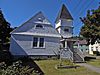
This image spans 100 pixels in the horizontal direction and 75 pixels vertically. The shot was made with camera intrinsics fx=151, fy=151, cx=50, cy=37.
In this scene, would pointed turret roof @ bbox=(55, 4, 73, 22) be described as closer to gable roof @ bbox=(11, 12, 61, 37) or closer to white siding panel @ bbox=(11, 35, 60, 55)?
gable roof @ bbox=(11, 12, 61, 37)

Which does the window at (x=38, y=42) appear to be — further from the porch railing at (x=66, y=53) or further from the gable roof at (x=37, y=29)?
the porch railing at (x=66, y=53)

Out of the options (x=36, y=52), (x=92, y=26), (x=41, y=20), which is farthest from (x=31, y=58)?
(x=92, y=26)

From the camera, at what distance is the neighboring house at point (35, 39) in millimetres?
23344

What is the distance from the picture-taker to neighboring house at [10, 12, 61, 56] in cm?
2334

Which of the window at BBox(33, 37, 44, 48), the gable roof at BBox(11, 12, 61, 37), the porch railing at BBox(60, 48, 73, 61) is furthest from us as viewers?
the window at BBox(33, 37, 44, 48)

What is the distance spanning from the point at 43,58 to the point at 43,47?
1775 millimetres

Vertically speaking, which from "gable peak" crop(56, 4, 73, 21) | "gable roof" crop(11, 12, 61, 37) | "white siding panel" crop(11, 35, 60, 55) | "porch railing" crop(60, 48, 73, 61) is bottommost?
"porch railing" crop(60, 48, 73, 61)

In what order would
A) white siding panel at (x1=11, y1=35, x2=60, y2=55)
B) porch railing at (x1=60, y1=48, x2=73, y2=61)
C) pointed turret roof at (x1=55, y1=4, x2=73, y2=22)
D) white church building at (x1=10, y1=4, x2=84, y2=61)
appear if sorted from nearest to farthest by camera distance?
1. porch railing at (x1=60, y1=48, x2=73, y2=61)
2. white church building at (x1=10, y1=4, x2=84, y2=61)
3. white siding panel at (x1=11, y1=35, x2=60, y2=55)
4. pointed turret roof at (x1=55, y1=4, x2=73, y2=22)

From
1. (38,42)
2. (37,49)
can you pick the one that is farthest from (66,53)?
(38,42)

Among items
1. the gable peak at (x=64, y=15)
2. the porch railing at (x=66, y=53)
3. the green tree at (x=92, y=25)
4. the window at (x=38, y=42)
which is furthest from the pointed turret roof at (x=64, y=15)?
the porch railing at (x=66, y=53)

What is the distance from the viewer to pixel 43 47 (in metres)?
24.5

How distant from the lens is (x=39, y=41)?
80.1 feet

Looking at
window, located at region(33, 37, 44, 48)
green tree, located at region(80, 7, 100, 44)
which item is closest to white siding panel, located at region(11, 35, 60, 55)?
window, located at region(33, 37, 44, 48)

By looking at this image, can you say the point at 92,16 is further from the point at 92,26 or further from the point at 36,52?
the point at 36,52
